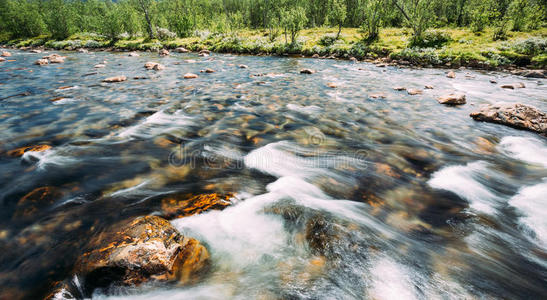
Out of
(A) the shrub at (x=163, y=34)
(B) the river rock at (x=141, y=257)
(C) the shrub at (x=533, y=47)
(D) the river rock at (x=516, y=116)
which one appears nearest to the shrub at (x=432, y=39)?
(C) the shrub at (x=533, y=47)

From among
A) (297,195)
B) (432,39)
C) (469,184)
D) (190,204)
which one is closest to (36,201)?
(190,204)

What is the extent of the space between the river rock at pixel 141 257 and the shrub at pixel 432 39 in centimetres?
4476

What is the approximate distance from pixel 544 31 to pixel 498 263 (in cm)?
5314

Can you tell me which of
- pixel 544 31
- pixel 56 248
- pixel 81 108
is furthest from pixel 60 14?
pixel 544 31

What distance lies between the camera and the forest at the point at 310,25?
34.7 meters

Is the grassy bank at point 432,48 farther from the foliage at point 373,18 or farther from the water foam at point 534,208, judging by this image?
the water foam at point 534,208

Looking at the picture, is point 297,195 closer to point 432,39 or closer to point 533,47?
point 533,47

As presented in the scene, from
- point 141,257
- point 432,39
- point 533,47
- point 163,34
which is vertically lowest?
point 141,257

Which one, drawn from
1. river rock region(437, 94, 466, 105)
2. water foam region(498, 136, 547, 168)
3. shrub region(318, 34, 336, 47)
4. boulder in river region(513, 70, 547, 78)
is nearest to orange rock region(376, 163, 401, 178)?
water foam region(498, 136, 547, 168)

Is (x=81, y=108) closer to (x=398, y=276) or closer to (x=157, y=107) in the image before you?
(x=157, y=107)

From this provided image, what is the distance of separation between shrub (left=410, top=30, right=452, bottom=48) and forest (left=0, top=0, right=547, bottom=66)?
0.44 feet

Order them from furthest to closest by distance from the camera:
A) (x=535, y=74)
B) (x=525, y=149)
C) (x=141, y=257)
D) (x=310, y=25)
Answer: (x=310, y=25) < (x=535, y=74) < (x=525, y=149) < (x=141, y=257)

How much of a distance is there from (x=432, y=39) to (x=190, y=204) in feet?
151

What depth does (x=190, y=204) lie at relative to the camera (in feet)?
10.8
